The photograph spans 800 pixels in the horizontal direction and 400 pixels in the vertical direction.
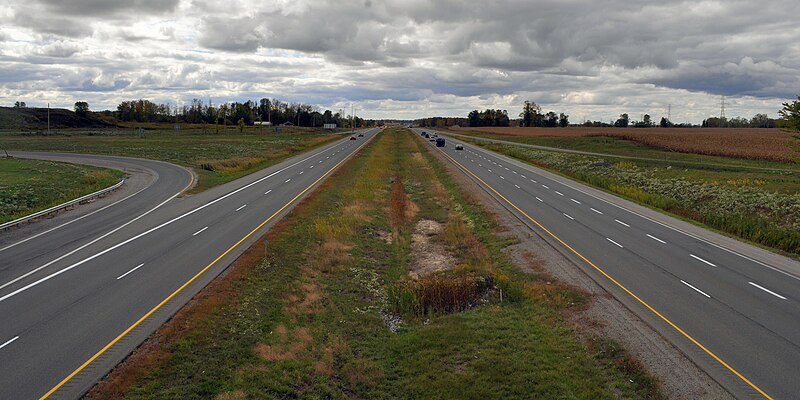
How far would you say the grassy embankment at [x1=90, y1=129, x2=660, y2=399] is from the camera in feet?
42.5

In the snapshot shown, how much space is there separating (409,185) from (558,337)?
130ft

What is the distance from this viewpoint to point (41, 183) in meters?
44.1

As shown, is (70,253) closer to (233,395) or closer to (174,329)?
(174,329)

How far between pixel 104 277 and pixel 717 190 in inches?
1723

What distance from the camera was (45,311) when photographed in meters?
16.6

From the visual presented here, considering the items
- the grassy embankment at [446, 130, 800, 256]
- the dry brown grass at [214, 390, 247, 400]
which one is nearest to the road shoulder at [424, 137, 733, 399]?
Answer: the dry brown grass at [214, 390, 247, 400]

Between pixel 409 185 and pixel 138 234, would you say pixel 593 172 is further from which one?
pixel 138 234

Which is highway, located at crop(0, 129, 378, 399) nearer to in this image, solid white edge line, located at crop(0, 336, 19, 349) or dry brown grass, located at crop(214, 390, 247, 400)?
solid white edge line, located at crop(0, 336, 19, 349)

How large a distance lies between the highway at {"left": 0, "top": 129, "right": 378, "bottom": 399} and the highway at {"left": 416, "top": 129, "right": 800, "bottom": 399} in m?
15.5

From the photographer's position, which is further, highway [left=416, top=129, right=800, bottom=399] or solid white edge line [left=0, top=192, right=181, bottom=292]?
solid white edge line [left=0, top=192, right=181, bottom=292]

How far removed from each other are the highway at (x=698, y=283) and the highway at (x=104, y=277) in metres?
15.5

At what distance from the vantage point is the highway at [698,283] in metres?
13.8

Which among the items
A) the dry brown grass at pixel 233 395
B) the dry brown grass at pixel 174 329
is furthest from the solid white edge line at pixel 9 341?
the dry brown grass at pixel 233 395

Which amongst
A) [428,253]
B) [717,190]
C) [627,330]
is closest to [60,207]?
[428,253]
